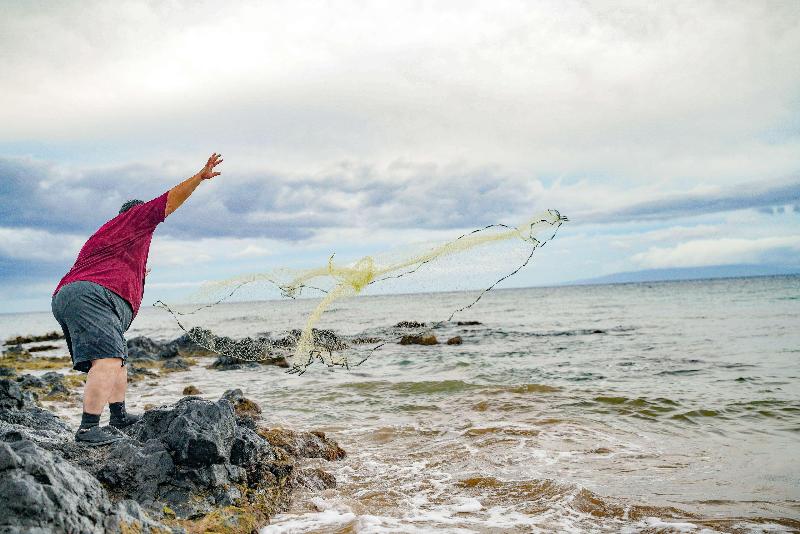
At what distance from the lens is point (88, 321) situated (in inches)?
181

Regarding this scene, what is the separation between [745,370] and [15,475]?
1305 cm

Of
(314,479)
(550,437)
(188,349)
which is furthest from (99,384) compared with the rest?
(188,349)

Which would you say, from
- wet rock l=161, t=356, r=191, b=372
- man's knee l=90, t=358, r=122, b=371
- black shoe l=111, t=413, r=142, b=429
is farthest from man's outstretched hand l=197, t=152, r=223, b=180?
wet rock l=161, t=356, r=191, b=372

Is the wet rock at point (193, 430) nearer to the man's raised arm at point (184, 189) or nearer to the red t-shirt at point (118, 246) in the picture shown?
the red t-shirt at point (118, 246)

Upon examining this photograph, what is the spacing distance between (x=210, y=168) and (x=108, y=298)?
1469 millimetres

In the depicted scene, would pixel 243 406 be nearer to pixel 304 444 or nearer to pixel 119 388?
pixel 304 444

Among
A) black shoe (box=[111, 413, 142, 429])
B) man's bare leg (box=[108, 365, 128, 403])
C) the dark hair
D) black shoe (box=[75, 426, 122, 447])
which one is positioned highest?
the dark hair

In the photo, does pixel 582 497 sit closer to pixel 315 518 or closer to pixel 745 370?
pixel 315 518

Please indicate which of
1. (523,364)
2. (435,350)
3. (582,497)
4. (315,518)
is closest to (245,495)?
(315,518)

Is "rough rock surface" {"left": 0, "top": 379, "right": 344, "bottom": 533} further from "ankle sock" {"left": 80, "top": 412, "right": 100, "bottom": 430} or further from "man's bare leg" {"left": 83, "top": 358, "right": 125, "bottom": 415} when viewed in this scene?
"man's bare leg" {"left": 83, "top": 358, "right": 125, "bottom": 415}

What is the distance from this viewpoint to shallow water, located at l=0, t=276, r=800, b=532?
14.8 feet

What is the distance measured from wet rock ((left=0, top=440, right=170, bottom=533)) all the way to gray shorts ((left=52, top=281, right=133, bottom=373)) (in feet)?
5.16

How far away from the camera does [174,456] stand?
4.19 m

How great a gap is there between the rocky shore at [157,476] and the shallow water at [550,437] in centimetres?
34
